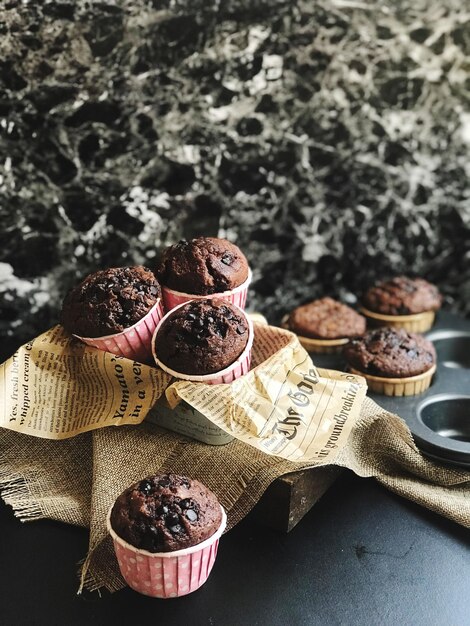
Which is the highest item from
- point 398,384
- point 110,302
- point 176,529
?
point 110,302

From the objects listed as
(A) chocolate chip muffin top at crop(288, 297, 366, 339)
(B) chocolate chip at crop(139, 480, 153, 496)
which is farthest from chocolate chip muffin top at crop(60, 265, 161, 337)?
(A) chocolate chip muffin top at crop(288, 297, 366, 339)

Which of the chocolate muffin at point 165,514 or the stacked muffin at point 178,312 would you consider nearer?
the chocolate muffin at point 165,514

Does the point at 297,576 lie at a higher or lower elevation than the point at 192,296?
lower

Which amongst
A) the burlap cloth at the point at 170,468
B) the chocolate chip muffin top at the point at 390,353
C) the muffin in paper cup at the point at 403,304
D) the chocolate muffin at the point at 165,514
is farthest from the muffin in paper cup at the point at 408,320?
the chocolate muffin at the point at 165,514

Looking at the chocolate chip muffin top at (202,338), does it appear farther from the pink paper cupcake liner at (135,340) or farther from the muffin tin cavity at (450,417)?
the muffin tin cavity at (450,417)

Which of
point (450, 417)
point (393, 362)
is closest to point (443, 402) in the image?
point (450, 417)

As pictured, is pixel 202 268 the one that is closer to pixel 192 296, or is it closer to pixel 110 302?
pixel 192 296

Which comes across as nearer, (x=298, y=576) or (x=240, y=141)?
(x=298, y=576)
